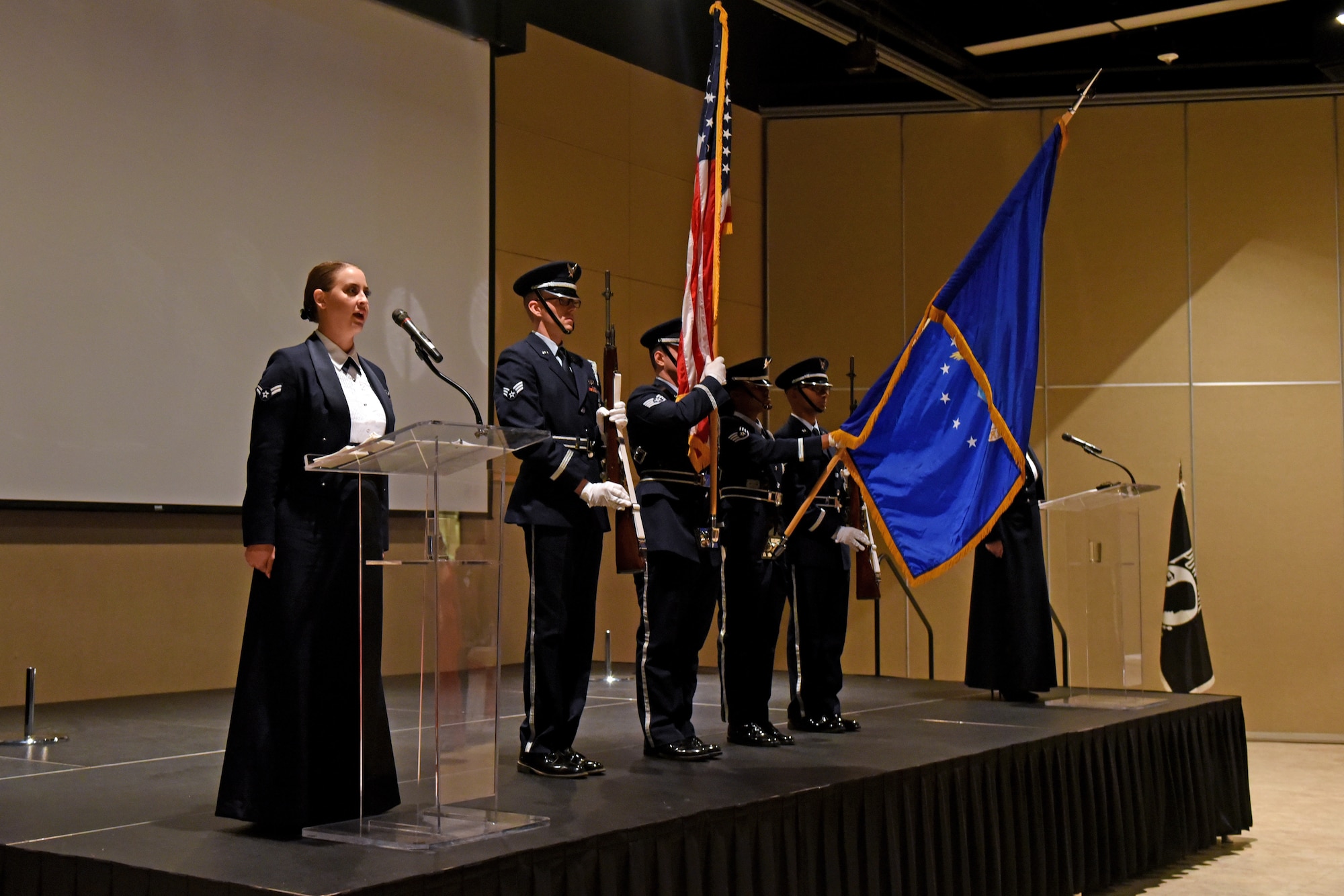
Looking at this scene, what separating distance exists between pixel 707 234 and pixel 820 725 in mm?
1683

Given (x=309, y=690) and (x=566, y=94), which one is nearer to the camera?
(x=309, y=690)

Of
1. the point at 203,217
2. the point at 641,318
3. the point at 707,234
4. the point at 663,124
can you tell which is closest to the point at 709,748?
the point at 707,234

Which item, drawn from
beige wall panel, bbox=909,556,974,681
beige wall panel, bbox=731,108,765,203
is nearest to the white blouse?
beige wall panel, bbox=909,556,974,681

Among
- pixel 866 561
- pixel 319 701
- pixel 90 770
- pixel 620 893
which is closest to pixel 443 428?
pixel 319 701

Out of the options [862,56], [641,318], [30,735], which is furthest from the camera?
[641,318]

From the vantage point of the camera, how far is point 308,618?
283cm

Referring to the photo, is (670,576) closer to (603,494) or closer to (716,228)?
(603,494)

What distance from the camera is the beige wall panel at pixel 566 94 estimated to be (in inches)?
299

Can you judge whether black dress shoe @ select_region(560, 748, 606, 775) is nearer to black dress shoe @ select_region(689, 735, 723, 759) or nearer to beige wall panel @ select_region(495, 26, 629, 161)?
black dress shoe @ select_region(689, 735, 723, 759)

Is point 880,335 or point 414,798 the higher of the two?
point 880,335

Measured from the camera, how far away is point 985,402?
14.3 ft

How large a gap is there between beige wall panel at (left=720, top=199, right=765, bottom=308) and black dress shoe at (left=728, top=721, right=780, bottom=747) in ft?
16.0

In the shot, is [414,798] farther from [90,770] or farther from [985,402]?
[985,402]

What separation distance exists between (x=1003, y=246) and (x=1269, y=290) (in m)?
4.61
